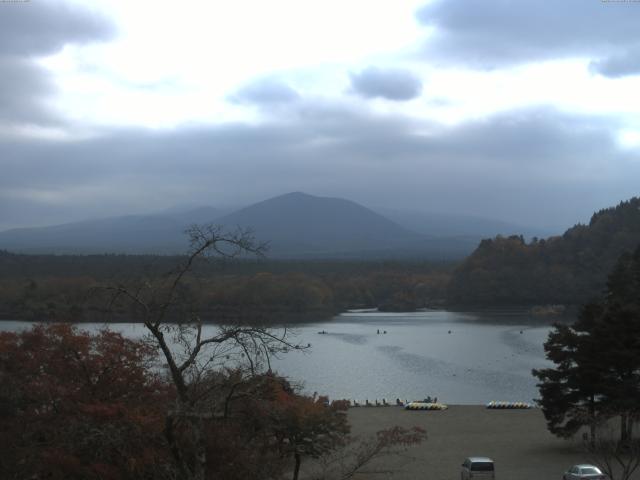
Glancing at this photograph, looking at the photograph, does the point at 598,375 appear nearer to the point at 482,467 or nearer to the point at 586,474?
the point at 482,467

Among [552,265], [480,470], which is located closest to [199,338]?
[480,470]

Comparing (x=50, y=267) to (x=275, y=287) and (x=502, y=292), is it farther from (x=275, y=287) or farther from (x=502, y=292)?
(x=502, y=292)

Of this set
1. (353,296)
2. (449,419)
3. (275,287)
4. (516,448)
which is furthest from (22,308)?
(516,448)

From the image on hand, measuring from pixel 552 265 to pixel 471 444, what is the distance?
48.8 m

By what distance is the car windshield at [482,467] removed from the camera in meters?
10.3

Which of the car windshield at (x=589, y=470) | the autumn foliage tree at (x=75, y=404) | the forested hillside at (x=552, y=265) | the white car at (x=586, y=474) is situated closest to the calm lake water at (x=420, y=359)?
the autumn foliage tree at (x=75, y=404)

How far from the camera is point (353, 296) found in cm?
6469

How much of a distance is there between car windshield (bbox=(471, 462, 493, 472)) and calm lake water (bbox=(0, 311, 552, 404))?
6.36 m

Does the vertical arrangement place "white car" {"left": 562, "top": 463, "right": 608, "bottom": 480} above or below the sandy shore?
above

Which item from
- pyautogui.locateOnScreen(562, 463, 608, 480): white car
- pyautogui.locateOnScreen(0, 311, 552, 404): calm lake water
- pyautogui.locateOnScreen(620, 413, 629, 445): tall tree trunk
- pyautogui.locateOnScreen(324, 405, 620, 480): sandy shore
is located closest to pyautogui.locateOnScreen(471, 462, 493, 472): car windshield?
pyautogui.locateOnScreen(324, 405, 620, 480): sandy shore

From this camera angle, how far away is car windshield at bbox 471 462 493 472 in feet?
33.8

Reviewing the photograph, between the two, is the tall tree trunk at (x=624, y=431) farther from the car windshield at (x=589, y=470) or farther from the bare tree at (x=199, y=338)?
the bare tree at (x=199, y=338)

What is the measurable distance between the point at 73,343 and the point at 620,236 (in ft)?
186

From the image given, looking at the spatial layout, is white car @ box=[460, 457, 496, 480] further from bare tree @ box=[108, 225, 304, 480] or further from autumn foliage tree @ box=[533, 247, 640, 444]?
bare tree @ box=[108, 225, 304, 480]
